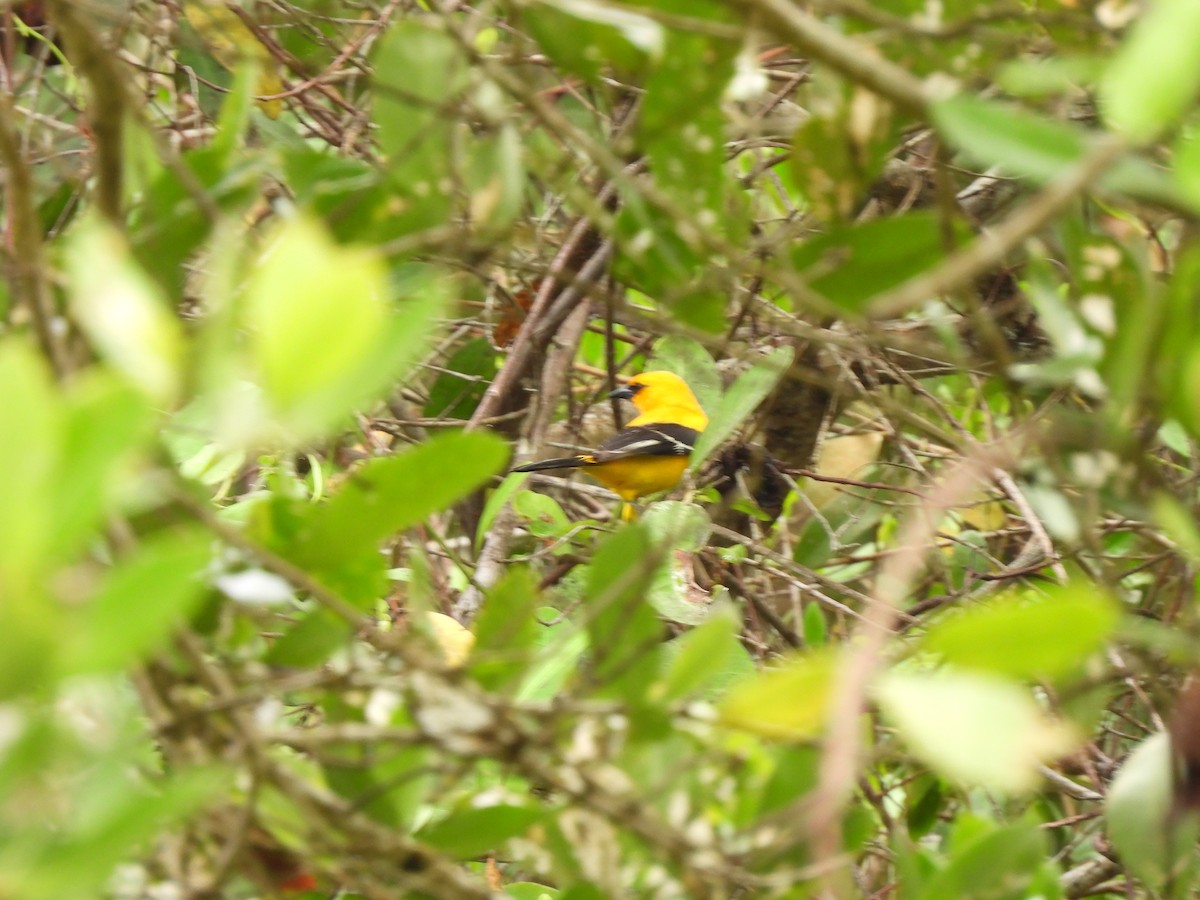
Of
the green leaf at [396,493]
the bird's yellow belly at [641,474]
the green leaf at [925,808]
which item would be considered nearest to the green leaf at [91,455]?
the green leaf at [396,493]

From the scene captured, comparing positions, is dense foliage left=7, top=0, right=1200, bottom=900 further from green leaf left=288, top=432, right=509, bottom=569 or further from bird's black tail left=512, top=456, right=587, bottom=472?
bird's black tail left=512, top=456, right=587, bottom=472

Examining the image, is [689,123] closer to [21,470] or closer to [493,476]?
[493,476]

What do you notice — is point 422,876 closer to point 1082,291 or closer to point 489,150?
point 489,150

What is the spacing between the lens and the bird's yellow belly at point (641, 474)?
5.10 meters

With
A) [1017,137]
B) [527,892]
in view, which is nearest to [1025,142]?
[1017,137]

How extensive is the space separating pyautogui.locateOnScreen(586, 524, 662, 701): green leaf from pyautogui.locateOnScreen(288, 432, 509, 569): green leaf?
0.15 metres

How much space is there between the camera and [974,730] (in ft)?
1.92

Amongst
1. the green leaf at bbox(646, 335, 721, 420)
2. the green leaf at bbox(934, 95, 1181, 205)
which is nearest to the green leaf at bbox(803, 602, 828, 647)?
the green leaf at bbox(646, 335, 721, 420)

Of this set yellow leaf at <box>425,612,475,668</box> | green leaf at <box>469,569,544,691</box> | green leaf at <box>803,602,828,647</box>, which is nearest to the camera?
green leaf at <box>469,569,544,691</box>

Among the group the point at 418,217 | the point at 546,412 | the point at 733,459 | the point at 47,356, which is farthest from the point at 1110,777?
the point at 47,356

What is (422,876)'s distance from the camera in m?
0.94

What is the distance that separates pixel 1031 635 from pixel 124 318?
0.52 m

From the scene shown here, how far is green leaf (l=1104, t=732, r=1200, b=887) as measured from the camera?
1193mm

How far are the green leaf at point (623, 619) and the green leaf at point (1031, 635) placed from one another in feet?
0.94
